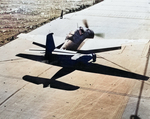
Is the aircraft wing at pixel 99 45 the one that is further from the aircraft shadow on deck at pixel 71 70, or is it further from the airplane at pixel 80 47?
the aircraft shadow on deck at pixel 71 70

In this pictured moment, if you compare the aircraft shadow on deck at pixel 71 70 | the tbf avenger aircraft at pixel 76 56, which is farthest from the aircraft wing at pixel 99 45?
the aircraft shadow on deck at pixel 71 70

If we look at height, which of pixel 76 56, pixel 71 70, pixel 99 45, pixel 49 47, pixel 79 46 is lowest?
pixel 71 70

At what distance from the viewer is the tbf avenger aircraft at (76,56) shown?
19.3m

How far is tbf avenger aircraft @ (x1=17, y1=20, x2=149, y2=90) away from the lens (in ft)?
63.3

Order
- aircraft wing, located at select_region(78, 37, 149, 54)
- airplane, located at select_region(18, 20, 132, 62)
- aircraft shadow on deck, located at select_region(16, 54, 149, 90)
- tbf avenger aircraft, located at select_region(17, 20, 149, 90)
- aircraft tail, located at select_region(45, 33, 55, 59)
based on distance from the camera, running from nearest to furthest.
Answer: aircraft shadow on deck, located at select_region(16, 54, 149, 90) → tbf avenger aircraft, located at select_region(17, 20, 149, 90) → aircraft tail, located at select_region(45, 33, 55, 59) → airplane, located at select_region(18, 20, 132, 62) → aircraft wing, located at select_region(78, 37, 149, 54)

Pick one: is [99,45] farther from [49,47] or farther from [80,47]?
[49,47]

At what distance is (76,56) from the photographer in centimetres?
1989

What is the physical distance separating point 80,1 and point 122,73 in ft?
111

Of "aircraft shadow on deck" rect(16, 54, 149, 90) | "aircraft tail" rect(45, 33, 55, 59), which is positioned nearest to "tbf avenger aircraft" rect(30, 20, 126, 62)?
"aircraft tail" rect(45, 33, 55, 59)

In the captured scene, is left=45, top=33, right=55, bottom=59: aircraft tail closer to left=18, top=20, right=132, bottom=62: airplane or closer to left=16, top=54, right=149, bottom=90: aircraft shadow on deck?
left=18, top=20, right=132, bottom=62: airplane

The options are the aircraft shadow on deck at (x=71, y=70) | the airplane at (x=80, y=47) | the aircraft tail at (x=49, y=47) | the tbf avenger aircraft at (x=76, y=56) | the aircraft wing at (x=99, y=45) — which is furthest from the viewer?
the aircraft wing at (x=99, y=45)

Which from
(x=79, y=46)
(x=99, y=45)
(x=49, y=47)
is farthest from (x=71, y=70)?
(x=99, y=45)

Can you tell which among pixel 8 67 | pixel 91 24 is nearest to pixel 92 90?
pixel 8 67

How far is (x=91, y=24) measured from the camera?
112 feet
